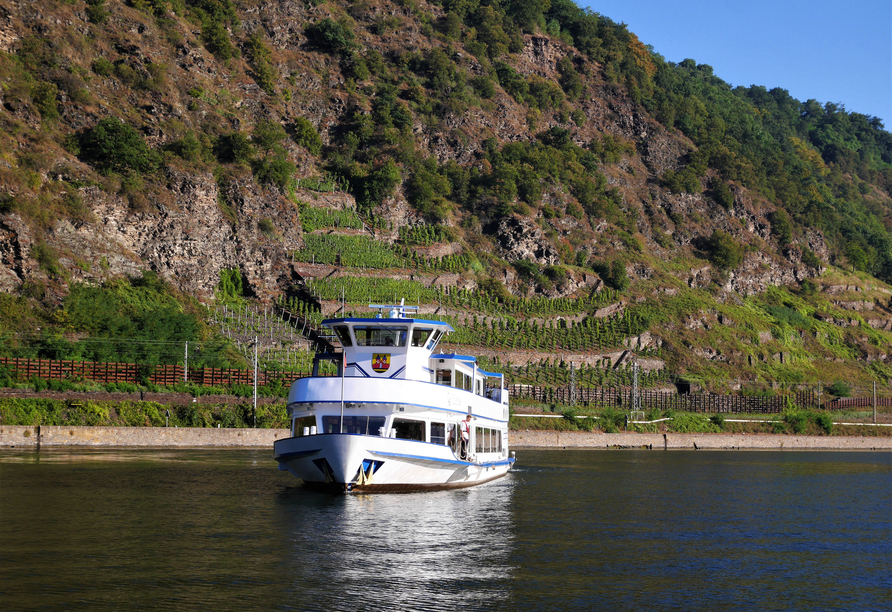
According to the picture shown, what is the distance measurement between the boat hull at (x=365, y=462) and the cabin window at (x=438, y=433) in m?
0.77

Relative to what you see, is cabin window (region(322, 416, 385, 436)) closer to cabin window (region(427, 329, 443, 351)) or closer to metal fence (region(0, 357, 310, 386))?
cabin window (region(427, 329, 443, 351))

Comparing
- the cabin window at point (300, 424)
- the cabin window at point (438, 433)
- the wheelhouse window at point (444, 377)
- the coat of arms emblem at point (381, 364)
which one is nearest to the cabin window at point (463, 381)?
the wheelhouse window at point (444, 377)

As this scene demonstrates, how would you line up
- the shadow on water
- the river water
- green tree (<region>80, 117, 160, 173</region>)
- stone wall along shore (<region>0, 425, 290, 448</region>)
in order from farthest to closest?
green tree (<region>80, 117, 160, 173</region>) < stone wall along shore (<region>0, 425, 290, 448</region>) < the river water < the shadow on water

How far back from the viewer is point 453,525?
115 feet

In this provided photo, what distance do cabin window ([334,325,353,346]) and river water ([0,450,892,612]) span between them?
763cm

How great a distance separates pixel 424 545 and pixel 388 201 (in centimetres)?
11033

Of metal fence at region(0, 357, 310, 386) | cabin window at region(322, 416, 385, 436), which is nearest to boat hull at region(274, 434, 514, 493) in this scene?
cabin window at region(322, 416, 385, 436)

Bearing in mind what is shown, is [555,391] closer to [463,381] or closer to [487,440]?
[487,440]

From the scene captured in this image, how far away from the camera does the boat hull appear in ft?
128

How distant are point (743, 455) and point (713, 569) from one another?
72.1 metres

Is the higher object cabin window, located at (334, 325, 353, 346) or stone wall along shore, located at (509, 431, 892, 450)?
cabin window, located at (334, 325, 353, 346)

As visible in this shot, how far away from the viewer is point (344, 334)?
144 ft

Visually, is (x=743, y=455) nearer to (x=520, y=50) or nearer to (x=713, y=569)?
(x=713, y=569)

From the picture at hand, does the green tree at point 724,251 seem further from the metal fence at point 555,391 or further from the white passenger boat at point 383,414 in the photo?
the white passenger boat at point 383,414
